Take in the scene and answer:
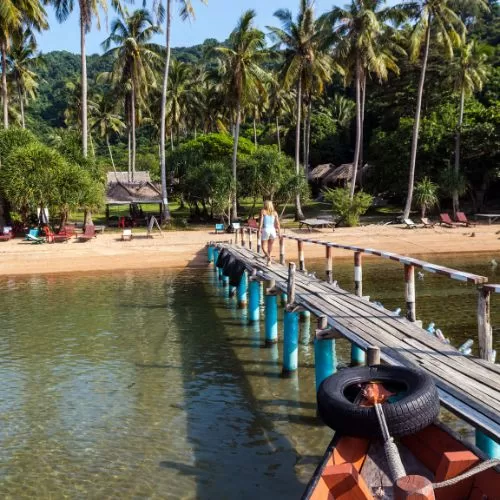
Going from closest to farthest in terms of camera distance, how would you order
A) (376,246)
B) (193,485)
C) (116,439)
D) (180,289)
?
(193,485) < (116,439) < (180,289) < (376,246)

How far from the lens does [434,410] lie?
5.15m

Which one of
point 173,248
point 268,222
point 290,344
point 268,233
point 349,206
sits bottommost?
point 290,344

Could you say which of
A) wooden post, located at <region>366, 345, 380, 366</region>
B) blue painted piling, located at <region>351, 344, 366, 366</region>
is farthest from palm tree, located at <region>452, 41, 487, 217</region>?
wooden post, located at <region>366, 345, 380, 366</region>

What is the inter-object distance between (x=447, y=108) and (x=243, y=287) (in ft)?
111

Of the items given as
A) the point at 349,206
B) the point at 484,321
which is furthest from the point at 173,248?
the point at 484,321

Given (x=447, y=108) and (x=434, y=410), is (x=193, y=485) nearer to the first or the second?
(x=434, y=410)

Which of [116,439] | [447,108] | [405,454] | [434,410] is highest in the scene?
[447,108]

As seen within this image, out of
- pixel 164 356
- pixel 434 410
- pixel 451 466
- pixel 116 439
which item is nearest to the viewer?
pixel 451 466

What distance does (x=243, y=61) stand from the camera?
38219mm

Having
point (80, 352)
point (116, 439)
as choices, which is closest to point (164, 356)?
point (80, 352)

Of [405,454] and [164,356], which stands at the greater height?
[405,454]

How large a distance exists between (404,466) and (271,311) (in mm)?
7923

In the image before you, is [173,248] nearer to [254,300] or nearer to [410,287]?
[254,300]

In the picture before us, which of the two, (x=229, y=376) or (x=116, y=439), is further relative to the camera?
(x=229, y=376)
